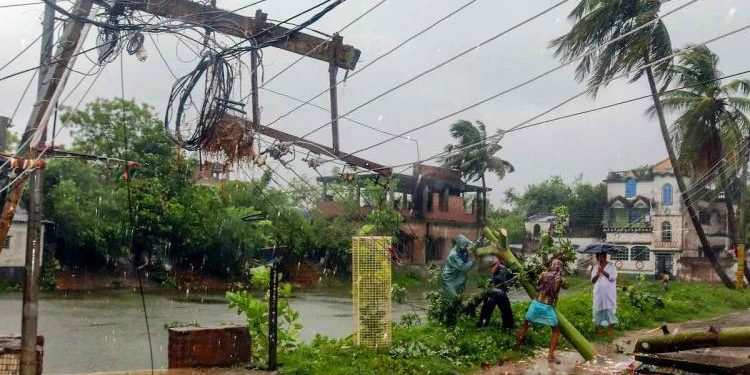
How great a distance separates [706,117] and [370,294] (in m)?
18.8

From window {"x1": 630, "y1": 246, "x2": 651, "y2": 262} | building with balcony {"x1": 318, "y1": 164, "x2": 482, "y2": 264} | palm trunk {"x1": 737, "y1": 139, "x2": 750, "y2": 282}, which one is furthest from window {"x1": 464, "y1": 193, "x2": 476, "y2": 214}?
palm trunk {"x1": 737, "y1": 139, "x2": 750, "y2": 282}

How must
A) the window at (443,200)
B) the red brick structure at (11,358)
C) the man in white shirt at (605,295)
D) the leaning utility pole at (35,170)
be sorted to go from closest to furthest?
the leaning utility pole at (35,170), the red brick structure at (11,358), the man in white shirt at (605,295), the window at (443,200)

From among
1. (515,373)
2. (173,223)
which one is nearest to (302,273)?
(173,223)

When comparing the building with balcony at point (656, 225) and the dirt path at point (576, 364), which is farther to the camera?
the building with balcony at point (656, 225)

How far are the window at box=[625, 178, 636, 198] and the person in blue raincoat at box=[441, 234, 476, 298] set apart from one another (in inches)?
1547

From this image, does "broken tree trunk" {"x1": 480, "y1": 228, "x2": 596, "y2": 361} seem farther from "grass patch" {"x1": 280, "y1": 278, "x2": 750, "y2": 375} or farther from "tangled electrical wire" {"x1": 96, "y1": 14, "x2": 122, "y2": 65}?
"tangled electrical wire" {"x1": 96, "y1": 14, "x2": 122, "y2": 65}

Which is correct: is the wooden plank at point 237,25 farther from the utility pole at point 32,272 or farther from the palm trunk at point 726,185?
the palm trunk at point 726,185

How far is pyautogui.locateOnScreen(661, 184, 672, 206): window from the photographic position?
4541cm

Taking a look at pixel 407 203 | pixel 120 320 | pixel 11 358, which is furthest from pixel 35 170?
pixel 407 203

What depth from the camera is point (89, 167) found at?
3381cm

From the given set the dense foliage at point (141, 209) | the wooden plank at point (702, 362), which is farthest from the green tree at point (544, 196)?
the wooden plank at point (702, 362)

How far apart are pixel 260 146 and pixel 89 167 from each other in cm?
2534

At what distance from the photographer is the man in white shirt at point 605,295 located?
488 inches

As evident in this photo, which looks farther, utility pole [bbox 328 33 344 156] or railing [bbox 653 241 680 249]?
railing [bbox 653 241 680 249]
